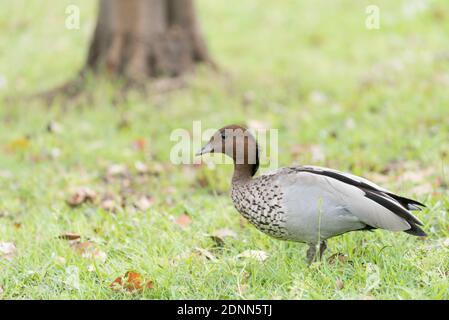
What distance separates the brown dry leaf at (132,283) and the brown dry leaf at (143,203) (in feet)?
4.12

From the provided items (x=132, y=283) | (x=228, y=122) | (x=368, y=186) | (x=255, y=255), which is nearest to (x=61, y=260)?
(x=132, y=283)

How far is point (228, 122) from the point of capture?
21.1 ft

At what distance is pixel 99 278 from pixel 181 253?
16.7 inches

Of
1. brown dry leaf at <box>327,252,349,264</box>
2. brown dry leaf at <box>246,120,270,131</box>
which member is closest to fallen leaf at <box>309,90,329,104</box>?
brown dry leaf at <box>246,120,270,131</box>

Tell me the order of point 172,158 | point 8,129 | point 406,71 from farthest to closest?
point 406,71, point 8,129, point 172,158

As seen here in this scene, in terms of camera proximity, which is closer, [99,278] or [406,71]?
[99,278]

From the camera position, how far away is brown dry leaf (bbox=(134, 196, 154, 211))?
4.32 metres

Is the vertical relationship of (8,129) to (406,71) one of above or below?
below

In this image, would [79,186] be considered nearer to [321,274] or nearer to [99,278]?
[99,278]

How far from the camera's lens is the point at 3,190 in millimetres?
4977

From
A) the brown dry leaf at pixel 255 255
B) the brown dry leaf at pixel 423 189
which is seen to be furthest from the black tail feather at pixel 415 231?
the brown dry leaf at pixel 423 189

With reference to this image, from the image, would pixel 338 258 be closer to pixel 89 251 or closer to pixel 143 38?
pixel 89 251
